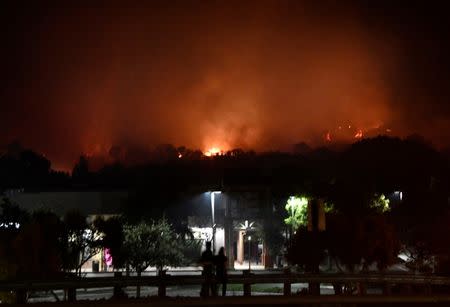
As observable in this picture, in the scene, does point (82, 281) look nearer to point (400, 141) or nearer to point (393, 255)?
point (393, 255)

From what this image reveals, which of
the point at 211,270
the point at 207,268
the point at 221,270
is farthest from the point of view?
the point at 211,270

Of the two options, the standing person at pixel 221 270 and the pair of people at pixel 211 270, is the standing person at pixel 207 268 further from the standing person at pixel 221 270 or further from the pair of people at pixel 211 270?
the standing person at pixel 221 270

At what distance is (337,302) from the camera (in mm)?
17422

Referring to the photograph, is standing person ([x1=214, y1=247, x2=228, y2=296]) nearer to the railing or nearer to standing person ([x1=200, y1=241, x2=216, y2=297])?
standing person ([x1=200, y1=241, x2=216, y2=297])

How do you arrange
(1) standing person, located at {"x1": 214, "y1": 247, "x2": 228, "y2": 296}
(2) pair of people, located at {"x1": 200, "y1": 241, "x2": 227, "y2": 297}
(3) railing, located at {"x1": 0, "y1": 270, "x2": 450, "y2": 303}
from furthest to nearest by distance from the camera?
(2) pair of people, located at {"x1": 200, "y1": 241, "x2": 227, "y2": 297} → (1) standing person, located at {"x1": 214, "y1": 247, "x2": 228, "y2": 296} → (3) railing, located at {"x1": 0, "y1": 270, "x2": 450, "y2": 303}

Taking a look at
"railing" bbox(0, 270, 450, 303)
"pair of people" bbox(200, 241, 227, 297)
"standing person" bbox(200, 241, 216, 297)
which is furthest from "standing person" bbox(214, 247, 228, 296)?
"railing" bbox(0, 270, 450, 303)

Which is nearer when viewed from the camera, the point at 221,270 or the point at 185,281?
the point at 221,270

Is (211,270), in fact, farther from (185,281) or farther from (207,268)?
(185,281)

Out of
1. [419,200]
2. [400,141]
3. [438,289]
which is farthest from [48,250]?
[400,141]

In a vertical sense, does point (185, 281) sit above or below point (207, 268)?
below

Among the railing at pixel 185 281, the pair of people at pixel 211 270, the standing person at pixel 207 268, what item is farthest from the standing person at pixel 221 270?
the railing at pixel 185 281

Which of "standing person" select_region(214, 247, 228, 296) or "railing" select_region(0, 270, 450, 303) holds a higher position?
"standing person" select_region(214, 247, 228, 296)

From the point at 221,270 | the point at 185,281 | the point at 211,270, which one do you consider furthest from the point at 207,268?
the point at 185,281

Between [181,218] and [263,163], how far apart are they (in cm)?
4951
